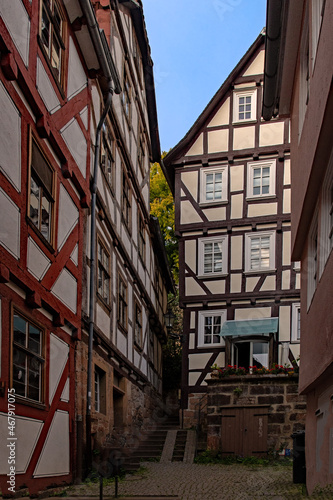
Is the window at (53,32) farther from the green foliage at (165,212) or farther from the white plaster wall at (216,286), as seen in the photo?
the green foliage at (165,212)

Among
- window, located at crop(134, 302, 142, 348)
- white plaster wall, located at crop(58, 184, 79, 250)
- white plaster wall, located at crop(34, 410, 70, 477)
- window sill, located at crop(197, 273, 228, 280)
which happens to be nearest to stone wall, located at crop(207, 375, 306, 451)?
window, located at crop(134, 302, 142, 348)

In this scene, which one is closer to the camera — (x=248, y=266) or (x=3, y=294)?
(x=3, y=294)

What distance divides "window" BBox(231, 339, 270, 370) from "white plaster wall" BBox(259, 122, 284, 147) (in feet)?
22.3

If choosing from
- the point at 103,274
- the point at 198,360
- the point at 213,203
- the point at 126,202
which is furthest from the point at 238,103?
the point at 103,274

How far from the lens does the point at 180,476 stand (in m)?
12.4

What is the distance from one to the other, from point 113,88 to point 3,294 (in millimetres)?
7062

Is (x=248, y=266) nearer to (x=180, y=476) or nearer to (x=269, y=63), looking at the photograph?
(x=180, y=476)

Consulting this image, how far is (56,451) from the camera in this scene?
8.93 m

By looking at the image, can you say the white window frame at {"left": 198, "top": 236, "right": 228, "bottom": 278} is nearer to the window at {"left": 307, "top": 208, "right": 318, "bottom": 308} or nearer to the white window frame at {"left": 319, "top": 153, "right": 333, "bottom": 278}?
the window at {"left": 307, "top": 208, "right": 318, "bottom": 308}

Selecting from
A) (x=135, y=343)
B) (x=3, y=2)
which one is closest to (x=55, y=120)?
(x=3, y=2)

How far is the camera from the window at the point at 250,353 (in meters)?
20.0

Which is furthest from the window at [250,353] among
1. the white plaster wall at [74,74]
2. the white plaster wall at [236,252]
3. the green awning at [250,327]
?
the white plaster wall at [74,74]

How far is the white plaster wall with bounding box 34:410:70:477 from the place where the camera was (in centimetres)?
837

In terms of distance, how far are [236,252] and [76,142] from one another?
11.5 meters
